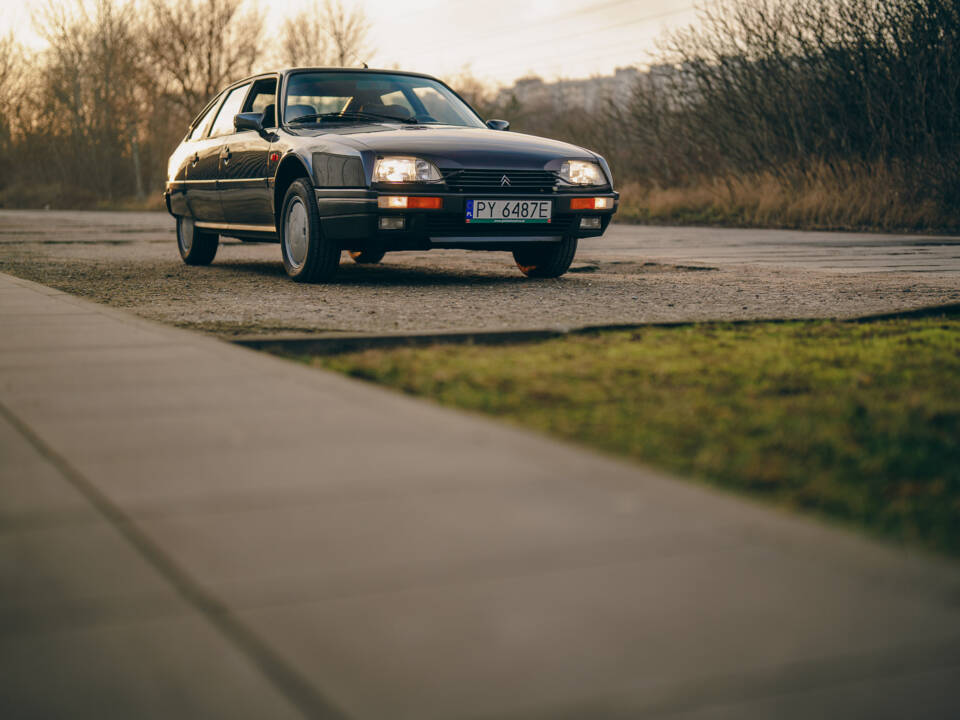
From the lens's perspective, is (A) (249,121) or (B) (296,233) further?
(A) (249,121)

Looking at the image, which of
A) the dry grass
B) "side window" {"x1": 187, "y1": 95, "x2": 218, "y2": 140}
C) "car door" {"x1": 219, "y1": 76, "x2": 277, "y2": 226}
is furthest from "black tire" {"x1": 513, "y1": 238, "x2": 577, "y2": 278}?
the dry grass

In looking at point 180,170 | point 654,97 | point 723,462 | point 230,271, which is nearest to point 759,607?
point 723,462

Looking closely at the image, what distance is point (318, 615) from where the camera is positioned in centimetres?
178

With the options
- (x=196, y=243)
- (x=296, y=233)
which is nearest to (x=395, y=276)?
(x=296, y=233)

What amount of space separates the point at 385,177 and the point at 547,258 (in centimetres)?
176

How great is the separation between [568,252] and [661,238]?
271 inches

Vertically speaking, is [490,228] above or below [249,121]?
below

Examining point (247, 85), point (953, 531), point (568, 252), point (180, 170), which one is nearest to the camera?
point (953, 531)

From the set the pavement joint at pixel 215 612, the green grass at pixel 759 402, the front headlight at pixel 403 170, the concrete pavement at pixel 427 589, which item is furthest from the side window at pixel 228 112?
the pavement joint at pixel 215 612

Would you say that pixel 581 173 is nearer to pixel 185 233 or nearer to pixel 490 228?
pixel 490 228

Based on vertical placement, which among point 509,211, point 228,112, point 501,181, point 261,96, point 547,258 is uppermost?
point 261,96

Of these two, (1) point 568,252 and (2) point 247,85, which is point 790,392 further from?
(2) point 247,85

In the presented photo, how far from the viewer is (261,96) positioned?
9.44 meters

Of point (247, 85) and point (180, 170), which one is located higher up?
point (247, 85)
